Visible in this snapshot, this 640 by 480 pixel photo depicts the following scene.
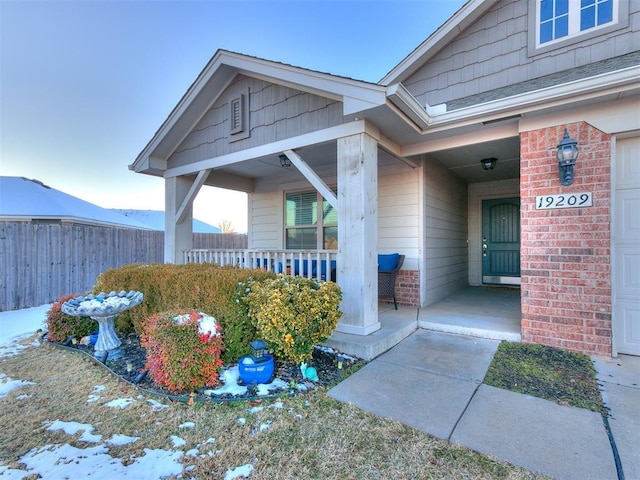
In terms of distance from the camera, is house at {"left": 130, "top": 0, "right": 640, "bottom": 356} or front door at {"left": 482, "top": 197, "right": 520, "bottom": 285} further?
front door at {"left": 482, "top": 197, "right": 520, "bottom": 285}

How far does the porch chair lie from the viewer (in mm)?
5266

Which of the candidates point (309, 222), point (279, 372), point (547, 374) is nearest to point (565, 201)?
point (547, 374)

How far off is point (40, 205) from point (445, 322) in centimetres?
1330

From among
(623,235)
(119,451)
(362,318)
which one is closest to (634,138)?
(623,235)

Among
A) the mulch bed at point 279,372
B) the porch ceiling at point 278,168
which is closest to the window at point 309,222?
the porch ceiling at point 278,168

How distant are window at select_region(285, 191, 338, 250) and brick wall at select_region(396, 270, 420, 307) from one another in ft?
5.50

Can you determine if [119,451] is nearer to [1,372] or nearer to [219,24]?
[1,372]

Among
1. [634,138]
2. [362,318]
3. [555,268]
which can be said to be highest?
[634,138]

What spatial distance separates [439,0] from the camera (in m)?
7.41

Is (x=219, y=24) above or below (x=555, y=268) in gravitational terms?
above

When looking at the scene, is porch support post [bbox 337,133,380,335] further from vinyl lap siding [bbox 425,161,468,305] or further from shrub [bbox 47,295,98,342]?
shrub [bbox 47,295,98,342]

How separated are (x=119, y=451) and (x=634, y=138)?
5.67 meters

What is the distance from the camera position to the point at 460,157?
5.76 m

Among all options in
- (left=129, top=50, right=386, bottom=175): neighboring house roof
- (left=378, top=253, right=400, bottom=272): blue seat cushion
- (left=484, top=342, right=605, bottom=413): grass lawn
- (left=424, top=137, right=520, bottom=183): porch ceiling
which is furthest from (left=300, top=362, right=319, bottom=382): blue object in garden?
(left=424, top=137, right=520, bottom=183): porch ceiling
